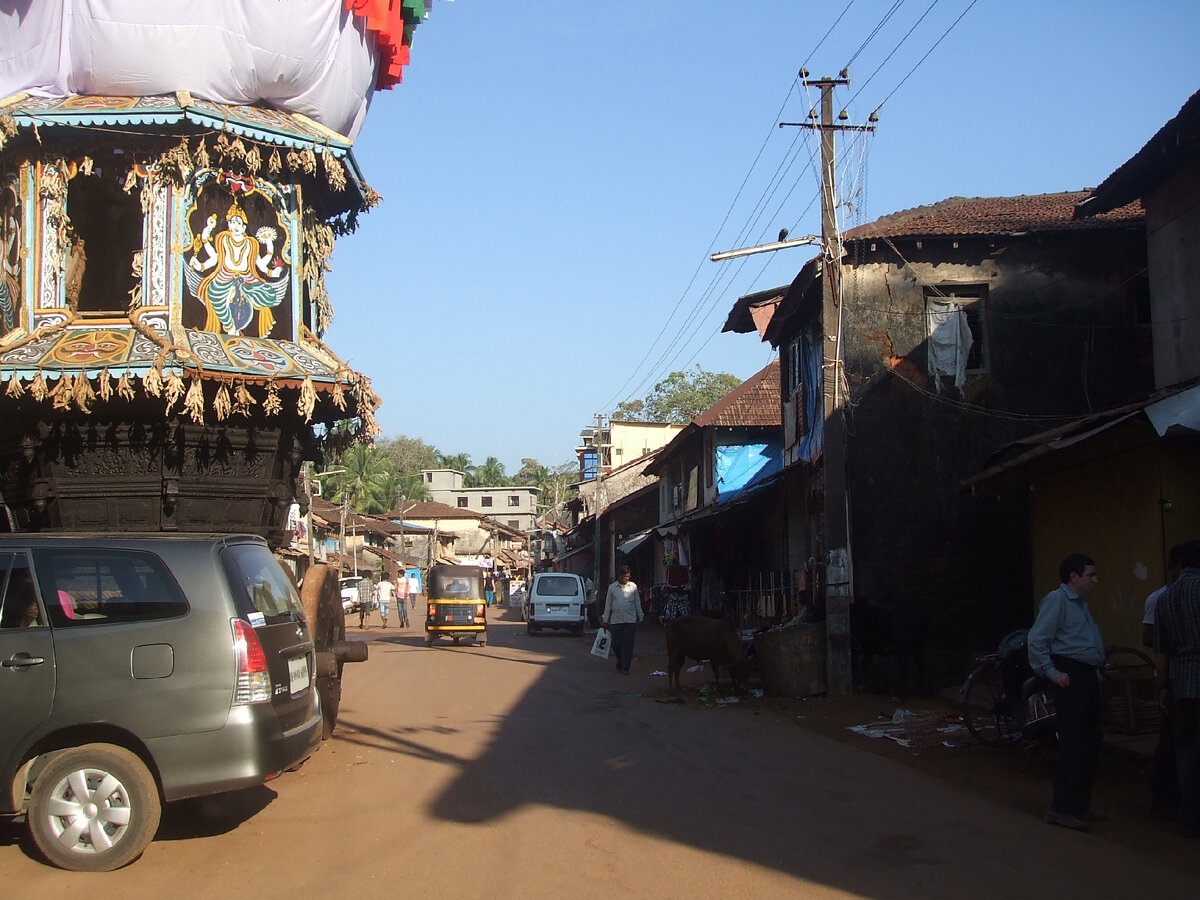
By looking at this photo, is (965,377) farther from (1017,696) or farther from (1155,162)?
(1017,696)

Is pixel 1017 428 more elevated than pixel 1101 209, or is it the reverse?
pixel 1101 209

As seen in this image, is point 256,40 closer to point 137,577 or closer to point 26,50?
point 26,50

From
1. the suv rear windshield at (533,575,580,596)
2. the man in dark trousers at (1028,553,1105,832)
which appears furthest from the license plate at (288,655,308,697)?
the suv rear windshield at (533,575,580,596)

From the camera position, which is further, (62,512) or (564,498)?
(564,498)

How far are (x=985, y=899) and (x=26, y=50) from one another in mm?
11949

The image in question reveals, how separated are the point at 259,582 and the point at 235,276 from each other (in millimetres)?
5525

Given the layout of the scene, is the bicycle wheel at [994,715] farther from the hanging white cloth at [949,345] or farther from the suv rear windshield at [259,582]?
the hanging white cloth at [949,345]

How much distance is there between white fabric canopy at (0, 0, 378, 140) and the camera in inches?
450

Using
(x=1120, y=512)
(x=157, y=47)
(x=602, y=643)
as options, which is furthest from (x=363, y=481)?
(x=1120, y=512)

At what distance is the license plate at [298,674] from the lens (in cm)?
731

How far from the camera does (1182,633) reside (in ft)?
23.8

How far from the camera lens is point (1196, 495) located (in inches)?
409

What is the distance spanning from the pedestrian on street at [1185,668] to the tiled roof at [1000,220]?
10.5 metres

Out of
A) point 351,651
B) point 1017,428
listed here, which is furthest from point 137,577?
point 1017,428
